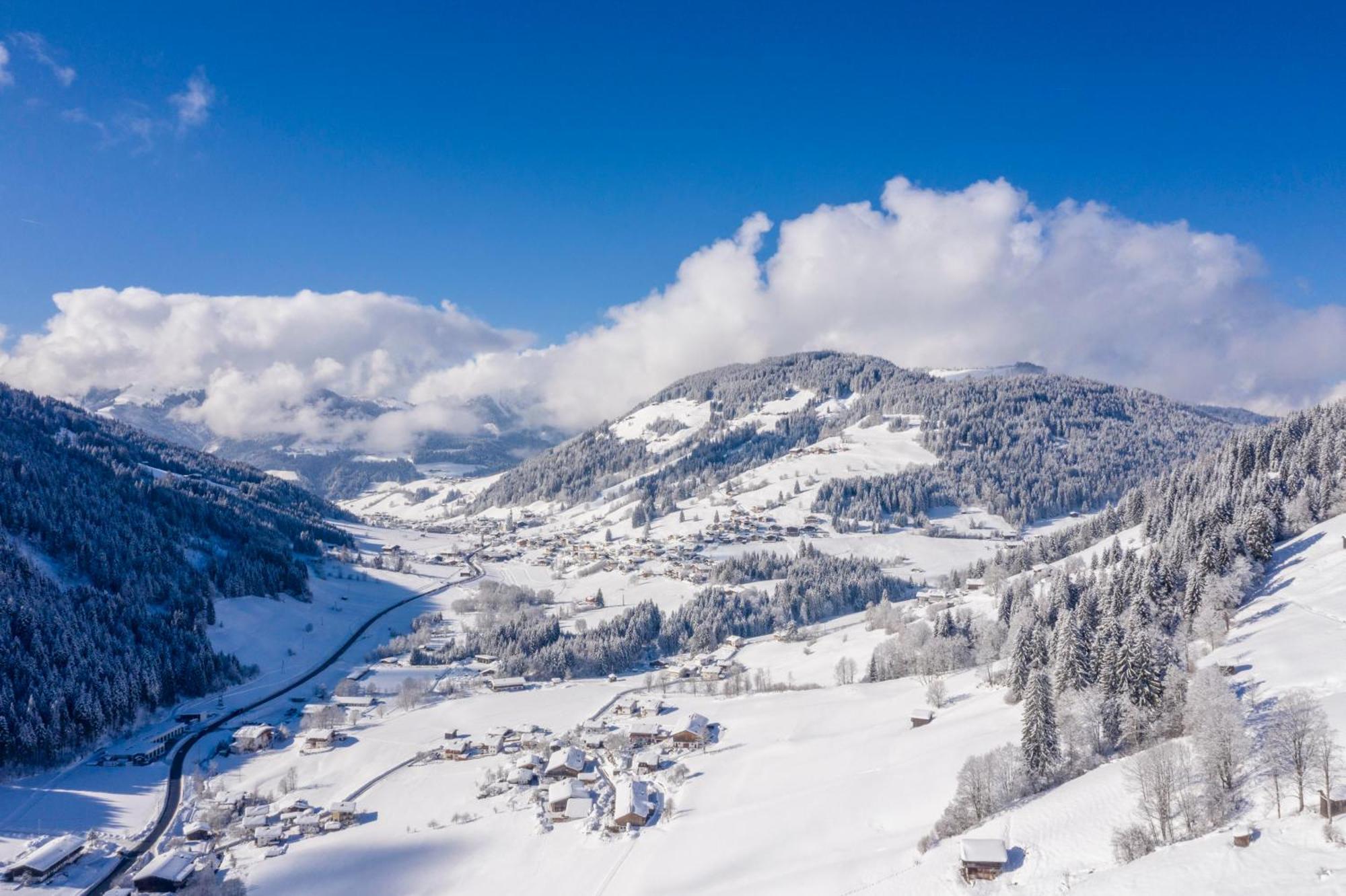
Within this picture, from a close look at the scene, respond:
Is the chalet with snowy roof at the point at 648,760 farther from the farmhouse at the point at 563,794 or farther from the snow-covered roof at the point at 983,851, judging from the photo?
the snow-covered roof at the point at 983,851

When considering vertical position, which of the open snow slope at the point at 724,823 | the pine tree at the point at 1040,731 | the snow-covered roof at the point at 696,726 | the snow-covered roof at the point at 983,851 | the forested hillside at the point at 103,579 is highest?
the forested hillside at the point at 103,579

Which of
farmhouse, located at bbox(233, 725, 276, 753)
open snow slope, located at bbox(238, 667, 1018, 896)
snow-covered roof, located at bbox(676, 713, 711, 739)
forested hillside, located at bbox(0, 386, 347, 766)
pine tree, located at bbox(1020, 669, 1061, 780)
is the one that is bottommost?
open snow slope, located at bbox(238, 667, 1018, 896)

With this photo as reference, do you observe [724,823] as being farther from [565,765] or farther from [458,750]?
[458,750]

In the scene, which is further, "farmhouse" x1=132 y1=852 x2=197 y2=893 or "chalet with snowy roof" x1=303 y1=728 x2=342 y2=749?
"chalet with snowy roof" x1=303 y1=728 x2=342 y2=749

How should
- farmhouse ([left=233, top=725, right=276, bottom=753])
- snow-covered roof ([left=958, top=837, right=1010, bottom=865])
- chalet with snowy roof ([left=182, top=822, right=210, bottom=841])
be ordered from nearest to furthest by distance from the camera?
1. snow-covered roof ([left=958, top=837, right=1010, bottom=865])
2. chalet with snowy roof ([left=182, top=822, right=210, bottom=841])
3. farmhouse ([left=233, top=725, right=276, bottom=753])

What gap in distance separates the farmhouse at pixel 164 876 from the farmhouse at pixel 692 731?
119 feet

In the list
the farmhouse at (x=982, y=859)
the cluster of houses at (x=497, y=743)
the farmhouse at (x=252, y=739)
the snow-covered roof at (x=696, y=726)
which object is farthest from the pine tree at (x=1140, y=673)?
the farmhouse at (x=252, y=739)

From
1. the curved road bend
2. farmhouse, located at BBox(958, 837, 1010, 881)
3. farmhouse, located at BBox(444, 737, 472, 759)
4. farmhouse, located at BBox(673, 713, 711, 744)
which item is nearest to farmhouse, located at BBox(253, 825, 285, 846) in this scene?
the curved road bend

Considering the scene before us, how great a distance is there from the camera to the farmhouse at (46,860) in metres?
45.1

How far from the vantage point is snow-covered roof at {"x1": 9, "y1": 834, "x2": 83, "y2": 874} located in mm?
45344

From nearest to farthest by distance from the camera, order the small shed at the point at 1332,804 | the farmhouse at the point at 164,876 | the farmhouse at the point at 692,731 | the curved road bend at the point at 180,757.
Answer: the small shed at the point at 1332,804 → the farmhouse at the point at 164,876 → the curved road bend at the point at 180,757 → the farmhouse at the point at 692,731

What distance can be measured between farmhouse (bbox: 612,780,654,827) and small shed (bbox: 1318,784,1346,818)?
3635 cm

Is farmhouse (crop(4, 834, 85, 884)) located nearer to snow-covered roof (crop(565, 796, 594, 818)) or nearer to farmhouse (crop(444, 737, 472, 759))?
farmhouse (crop(444, 737, 472, 759))

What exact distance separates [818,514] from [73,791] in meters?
161
